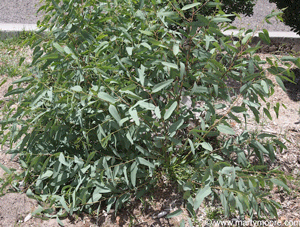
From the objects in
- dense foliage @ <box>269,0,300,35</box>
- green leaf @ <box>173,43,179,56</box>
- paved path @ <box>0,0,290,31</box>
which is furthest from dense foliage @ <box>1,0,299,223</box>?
paved path @ <box>0,0,290,31</box>

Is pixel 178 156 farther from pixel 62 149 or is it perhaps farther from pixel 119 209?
pixel 62 149

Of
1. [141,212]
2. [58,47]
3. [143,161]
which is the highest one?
[58,47]

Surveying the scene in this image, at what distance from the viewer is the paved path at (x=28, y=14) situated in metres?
6.60

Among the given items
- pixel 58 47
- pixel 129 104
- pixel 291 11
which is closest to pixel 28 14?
pixel 291 11

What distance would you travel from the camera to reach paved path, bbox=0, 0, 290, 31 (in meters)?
6.60

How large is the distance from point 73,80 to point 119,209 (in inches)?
40.8

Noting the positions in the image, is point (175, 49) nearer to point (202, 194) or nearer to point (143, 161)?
point (143, 161)

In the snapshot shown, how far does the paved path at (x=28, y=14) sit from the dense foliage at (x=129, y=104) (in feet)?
14.4

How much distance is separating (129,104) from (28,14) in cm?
545

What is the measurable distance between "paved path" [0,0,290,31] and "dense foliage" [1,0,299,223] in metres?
4.40

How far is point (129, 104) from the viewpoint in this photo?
7.20 feet

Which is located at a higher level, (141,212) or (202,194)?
(202,194)

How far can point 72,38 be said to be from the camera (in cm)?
247

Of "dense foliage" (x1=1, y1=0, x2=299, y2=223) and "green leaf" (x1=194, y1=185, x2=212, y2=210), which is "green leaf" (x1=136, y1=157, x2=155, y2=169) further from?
"green leaf" (x1=194, y1=185, x2=212, y2=210)
